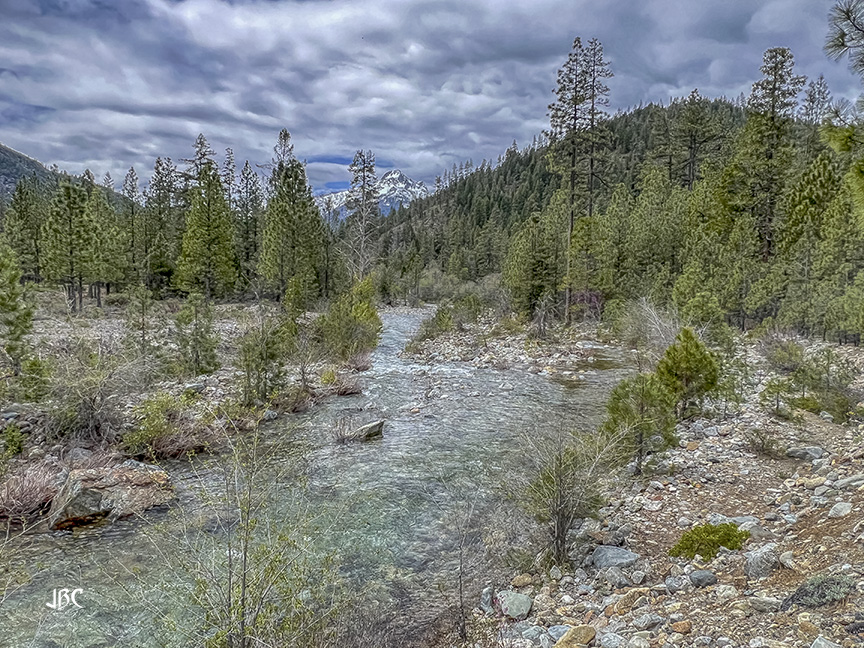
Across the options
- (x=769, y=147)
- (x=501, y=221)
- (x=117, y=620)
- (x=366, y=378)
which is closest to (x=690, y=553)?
(x=117, y=620)

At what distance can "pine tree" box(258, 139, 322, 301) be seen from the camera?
30.2 meters

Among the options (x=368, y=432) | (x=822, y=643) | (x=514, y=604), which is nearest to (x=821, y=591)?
(x=822, y=643)

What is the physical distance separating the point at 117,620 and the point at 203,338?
10401 millimetres

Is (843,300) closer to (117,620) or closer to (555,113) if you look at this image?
(555,113)

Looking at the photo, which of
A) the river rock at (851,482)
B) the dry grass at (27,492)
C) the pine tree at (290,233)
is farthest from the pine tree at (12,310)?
the pine tree at (290,233)

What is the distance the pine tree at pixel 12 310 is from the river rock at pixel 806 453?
1514 centimetres

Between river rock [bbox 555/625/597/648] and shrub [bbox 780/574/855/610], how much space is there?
1381mm

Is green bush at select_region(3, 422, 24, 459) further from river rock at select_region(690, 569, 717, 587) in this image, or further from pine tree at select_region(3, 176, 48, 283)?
pine tree at select_region(3, 176, 48, 283)

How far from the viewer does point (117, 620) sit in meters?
4.90

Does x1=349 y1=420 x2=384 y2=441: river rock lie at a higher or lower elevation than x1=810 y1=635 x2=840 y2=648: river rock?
lower

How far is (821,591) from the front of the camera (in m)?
3.53
